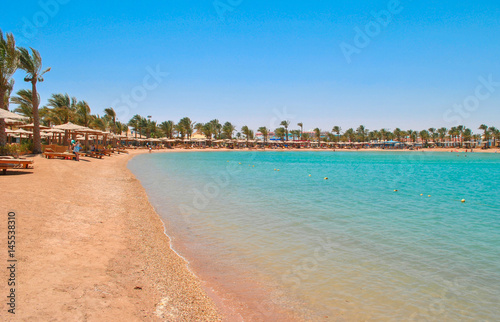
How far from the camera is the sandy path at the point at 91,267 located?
3992mm

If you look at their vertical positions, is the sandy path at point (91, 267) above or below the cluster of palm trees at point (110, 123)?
below

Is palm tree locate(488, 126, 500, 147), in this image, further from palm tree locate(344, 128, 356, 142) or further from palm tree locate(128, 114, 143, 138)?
palm tree locate(128, 114, 143, 138)

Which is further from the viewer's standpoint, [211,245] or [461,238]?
[461,238]

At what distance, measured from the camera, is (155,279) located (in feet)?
17.6

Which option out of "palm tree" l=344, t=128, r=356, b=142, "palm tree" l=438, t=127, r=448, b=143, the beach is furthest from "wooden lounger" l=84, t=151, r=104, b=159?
"palm tree" l=438, t=127, r=448, b=143

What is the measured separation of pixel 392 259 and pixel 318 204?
671cm

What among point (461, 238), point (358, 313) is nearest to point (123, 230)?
point (358, 313)

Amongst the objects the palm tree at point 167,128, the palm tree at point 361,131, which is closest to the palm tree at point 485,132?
the palm tree at point 361,131

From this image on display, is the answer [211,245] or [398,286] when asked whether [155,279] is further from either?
[398,286]

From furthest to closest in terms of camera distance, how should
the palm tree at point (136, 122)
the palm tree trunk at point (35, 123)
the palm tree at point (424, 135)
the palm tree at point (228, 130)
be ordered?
the palm tree at point (424, 135), the palm tree at point (228, 130), the palm tree at point (136, 122), the palm tree trunk at point (35, 123)

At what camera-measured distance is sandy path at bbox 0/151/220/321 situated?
3992mm

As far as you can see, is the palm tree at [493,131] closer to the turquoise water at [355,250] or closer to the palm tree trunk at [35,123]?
the turquoise water at [355,250]

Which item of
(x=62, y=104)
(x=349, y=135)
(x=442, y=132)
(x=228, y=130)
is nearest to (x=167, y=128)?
(x=228, y=130)

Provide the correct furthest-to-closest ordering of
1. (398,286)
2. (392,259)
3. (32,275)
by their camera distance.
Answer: (392,259)
(398,286)
(32,275)
